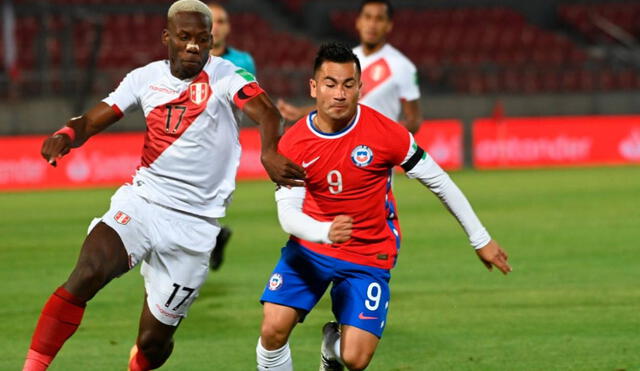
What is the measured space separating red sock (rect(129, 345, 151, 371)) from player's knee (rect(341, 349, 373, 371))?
1.12 meters

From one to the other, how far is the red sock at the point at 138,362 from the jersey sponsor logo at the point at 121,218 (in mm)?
766

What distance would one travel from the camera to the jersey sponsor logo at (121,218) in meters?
5.88

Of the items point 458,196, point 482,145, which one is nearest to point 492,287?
point 458,196

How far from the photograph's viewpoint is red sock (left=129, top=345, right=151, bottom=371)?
621 centimetres

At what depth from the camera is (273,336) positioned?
19.4 feet

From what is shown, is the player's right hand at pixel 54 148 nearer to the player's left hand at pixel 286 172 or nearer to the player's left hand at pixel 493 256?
the player's left hand at pixel 286 172

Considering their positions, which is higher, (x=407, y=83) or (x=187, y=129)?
(x=187, y=129)

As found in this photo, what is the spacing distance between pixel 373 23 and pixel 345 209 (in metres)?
3.58

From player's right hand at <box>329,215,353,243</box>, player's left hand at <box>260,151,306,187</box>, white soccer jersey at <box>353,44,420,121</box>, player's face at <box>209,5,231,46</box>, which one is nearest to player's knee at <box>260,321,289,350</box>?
player's right hand at <box>329,215,353,243</box>

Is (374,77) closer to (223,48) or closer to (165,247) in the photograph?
(223,48)

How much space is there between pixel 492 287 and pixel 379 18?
2.60 meters

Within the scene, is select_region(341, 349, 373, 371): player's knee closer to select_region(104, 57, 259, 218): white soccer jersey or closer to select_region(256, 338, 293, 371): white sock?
select_region(256, 338, 293, 371): white sock

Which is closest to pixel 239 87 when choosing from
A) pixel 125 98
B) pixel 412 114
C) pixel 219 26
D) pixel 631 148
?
pixel 125 98

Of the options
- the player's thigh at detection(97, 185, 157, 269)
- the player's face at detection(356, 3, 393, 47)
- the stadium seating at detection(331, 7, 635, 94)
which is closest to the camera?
the player's thigh at detection(97, 185, 157, 269)
